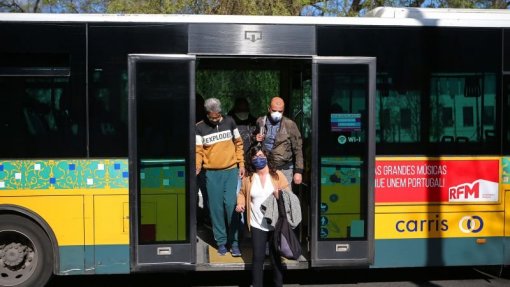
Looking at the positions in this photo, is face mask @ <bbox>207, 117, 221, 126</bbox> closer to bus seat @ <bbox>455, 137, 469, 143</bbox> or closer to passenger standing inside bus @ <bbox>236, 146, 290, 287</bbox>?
passenger standing inside bus @ <bbox>236, 146, 290, 287</bbox>

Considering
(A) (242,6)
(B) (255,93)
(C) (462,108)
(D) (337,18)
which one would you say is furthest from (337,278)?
(A) (242,6)

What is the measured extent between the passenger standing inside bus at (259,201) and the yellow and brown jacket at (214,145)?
3.44 ft

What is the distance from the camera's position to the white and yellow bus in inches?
234

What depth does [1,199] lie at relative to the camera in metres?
5.91

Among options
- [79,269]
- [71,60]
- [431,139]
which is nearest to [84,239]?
[79,269]

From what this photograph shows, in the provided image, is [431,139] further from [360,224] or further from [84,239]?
[84,239]

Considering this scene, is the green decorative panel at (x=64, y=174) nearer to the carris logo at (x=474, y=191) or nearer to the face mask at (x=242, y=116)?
the face mask at (x=242, y=116)

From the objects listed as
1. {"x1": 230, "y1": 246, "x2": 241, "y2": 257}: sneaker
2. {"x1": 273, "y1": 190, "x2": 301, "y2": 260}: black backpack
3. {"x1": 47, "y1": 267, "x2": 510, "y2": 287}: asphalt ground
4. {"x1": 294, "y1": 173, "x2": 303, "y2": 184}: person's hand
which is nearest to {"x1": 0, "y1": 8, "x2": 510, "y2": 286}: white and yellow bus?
{"x1": 294, "y1": 173, "x2": 303, "y2": 184}: person's hand

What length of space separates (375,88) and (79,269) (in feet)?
11.9

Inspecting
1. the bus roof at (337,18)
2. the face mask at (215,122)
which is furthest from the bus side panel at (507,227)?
the face mask at (215,122)

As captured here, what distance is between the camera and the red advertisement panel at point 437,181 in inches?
249

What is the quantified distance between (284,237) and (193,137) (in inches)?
56.3

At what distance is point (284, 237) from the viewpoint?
5527mm

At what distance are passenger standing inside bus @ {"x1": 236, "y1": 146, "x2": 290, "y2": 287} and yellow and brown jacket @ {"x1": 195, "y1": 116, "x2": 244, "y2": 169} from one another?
1.05 metres
